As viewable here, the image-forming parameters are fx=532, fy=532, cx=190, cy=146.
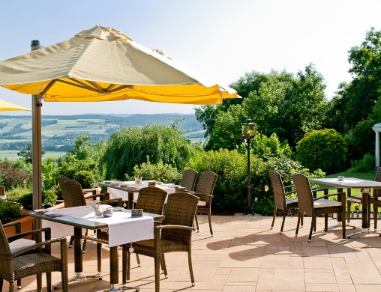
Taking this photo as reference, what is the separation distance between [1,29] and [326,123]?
15734 millimetres

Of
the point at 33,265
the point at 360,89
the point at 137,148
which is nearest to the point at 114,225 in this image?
the point at 33,265

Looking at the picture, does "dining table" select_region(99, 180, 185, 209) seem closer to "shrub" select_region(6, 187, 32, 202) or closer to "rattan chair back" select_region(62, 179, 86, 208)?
"rattan chair back" select_region(62, 179, 86, 208)

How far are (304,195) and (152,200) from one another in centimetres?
256

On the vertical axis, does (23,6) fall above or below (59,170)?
above

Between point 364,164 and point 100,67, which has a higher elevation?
point 100,67

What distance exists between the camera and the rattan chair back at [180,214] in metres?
5.07

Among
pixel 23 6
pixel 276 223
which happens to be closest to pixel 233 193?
pixel 276 223

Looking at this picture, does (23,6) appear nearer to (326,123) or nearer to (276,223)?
(276,223)

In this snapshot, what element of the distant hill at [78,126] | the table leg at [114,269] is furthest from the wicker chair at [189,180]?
the table leg at [114,269]

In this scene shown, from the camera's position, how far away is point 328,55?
2805cm

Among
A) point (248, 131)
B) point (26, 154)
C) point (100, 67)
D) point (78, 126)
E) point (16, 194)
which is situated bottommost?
point (16, 194)

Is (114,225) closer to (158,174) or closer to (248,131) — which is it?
(248,131)

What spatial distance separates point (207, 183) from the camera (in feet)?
25.5

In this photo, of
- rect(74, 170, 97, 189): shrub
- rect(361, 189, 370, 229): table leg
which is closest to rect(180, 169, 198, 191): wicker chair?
rect(74, 170, 97, 189): shrub
